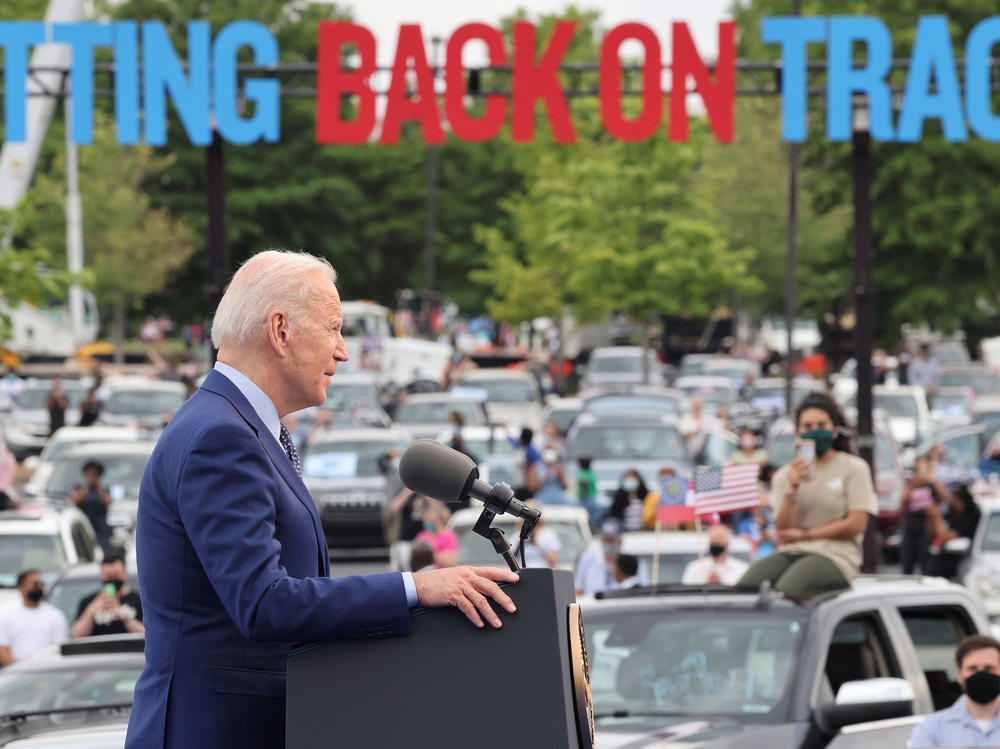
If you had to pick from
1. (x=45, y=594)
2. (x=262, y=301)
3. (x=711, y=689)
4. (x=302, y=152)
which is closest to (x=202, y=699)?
(x=262, y=301)

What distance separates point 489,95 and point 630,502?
22.6 feet

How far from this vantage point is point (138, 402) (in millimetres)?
32125

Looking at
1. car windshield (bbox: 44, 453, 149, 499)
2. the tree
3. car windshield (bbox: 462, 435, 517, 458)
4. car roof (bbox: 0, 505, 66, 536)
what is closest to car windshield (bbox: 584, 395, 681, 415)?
car windshield (bbox: 462, 435, 517, 458)

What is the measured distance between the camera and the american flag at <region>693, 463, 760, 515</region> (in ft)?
41.1

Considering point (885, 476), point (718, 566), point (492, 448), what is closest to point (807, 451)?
point (718, 566)

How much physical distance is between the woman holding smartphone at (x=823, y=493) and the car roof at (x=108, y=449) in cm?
1413

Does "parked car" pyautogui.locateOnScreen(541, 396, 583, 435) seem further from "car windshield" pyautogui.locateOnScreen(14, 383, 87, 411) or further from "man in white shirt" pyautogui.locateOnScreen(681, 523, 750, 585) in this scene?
"man in white shirt" pyautogui.locateOnScreen(681, 523, 750, 585)

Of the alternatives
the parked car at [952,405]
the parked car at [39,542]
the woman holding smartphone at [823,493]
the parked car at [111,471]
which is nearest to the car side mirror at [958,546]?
the parked car at [39,542]

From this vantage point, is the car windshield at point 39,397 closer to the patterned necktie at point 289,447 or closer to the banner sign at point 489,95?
the banner sign at point 489,95

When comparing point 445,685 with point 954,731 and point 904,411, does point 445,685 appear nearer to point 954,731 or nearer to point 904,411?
point 954,731

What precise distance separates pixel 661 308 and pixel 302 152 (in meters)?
28.6

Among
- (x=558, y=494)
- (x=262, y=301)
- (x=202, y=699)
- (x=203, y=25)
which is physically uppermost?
(x=203, y=25)

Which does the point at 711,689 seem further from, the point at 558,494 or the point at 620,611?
the point at 558,494

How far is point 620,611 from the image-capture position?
765 centimetres
